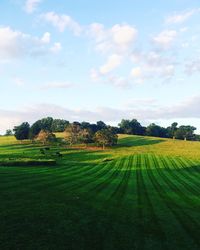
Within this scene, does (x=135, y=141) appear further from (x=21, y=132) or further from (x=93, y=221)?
(x=93, y=221)

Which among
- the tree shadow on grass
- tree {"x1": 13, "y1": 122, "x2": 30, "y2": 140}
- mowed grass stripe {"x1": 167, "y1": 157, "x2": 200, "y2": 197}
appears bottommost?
mowed grass stripe {"x1": 167, "y1": 157, "x2": 200, "y2": 197}

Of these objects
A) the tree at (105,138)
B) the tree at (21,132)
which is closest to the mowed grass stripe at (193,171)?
the tree at (105,138)

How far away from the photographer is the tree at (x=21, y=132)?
171000mm

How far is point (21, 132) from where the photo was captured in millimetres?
171125

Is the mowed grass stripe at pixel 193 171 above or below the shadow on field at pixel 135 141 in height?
below

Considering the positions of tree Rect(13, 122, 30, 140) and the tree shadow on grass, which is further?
tree Rect(13, 122, 30, 140)

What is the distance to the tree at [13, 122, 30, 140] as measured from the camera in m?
171

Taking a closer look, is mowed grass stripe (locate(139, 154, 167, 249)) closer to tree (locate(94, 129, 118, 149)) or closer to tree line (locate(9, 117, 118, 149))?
tree (locate(94, 129, 118, 149))

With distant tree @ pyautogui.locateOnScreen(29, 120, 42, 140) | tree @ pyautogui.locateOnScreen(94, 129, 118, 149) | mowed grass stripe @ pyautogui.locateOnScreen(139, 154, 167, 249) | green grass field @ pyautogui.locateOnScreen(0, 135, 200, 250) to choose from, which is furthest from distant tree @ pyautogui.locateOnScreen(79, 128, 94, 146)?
mowed grass stripe @ pyautogui.locateOnScreen(139, 154, 167, 249)

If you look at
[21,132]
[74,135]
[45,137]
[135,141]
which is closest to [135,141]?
[135,141]

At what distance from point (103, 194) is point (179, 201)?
7.35 metres

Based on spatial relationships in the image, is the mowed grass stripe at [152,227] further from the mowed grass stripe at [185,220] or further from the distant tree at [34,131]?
the distant tree at [34,131]

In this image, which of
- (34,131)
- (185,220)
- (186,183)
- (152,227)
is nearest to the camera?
(152,227)

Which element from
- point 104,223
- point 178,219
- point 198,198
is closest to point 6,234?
point 104,223
